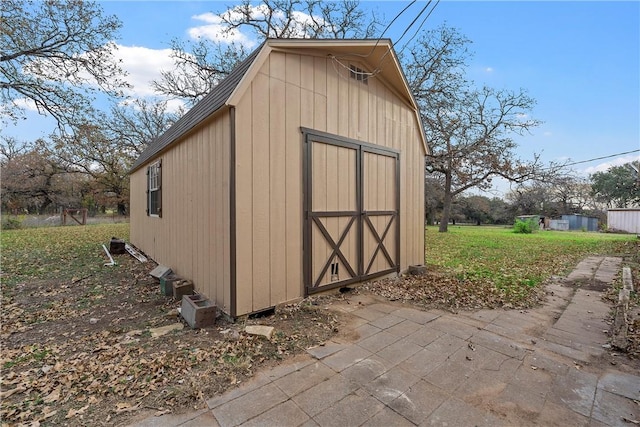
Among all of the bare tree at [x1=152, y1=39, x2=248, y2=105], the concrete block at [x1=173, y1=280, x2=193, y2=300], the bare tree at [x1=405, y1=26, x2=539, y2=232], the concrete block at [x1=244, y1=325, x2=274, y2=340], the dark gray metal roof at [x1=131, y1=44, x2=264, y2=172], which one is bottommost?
the concrete block at [x1=244, y1=325, x2=274, y2=340]

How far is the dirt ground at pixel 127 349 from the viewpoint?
210 cm

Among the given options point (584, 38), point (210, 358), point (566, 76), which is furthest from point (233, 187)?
point (566, 76)

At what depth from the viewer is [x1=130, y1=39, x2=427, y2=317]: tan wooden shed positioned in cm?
360

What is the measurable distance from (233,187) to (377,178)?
9.55ft

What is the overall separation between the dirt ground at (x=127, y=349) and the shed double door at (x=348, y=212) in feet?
1.48

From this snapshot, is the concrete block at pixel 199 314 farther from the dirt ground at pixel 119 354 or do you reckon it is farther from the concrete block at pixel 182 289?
the concrete block at pixel 182 289

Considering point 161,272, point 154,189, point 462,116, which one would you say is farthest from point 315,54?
point 462,116

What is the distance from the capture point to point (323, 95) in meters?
4.46

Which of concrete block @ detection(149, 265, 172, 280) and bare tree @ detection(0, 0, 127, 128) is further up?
bare tree @ detection(0, 0, 127, 128)

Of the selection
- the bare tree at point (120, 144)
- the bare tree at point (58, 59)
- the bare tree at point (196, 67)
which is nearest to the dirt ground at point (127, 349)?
the bare tree at point (58, 59)

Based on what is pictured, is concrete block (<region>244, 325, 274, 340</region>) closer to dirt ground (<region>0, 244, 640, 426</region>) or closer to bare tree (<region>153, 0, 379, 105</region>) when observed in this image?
dirt ground (<region>0, 244, 640, 426</region>)

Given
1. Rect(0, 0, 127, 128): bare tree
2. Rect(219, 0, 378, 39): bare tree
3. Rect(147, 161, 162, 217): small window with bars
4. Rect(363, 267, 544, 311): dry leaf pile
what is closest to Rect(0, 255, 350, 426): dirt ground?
Rect(363, 267, 544, 311): dry leaf pile

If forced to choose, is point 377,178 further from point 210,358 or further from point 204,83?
point 204,83

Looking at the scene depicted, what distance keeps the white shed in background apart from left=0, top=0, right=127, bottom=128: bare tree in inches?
1305
